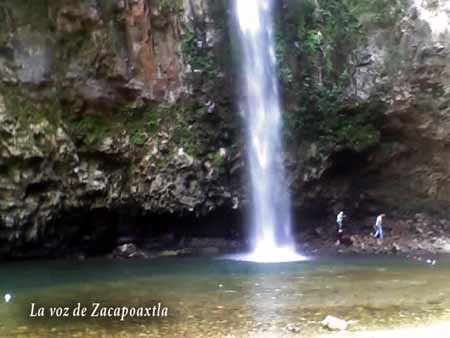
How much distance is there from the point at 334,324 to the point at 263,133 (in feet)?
38.2

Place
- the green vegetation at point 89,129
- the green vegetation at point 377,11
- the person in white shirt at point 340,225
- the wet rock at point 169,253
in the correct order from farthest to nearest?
the green vegetation at point 377,11 < the person in white shirt at point 340,225 < the wet rock at point 169,253 < the green vegetation at point 89,129

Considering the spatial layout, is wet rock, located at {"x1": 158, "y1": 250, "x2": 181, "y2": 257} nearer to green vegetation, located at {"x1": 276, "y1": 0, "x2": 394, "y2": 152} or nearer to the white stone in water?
green vegetation, located at {"x1": 276, "y1": 0, "x2": 394, "y2": 152}

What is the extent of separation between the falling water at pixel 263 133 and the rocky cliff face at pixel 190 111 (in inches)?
16.4

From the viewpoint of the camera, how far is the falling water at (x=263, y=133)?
65.8 feet

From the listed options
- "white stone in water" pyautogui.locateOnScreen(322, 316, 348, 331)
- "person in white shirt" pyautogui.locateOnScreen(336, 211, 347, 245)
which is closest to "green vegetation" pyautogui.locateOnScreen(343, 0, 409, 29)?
"person in white shirt" pyautogui.locateOnScreen(336, 211, 347, 245)

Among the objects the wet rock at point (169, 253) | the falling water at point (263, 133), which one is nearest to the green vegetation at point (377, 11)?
the falling water at point (263, 133)

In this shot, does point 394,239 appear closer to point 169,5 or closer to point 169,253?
point 169,253

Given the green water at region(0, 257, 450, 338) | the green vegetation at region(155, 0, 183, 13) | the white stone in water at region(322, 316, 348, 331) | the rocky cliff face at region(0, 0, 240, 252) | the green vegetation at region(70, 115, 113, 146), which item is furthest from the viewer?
the green vegetation at region(155, 0, 183, 13)

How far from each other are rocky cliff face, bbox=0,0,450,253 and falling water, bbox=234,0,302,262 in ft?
1.36

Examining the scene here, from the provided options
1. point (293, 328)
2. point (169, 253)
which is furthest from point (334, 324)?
point (169, 253)

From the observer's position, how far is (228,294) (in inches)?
464

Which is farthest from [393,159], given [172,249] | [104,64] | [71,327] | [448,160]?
[71,327]

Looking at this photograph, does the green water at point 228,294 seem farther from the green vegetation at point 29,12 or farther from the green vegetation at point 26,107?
the green vegetation at point 29,12

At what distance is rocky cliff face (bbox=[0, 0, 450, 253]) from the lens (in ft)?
60.1
